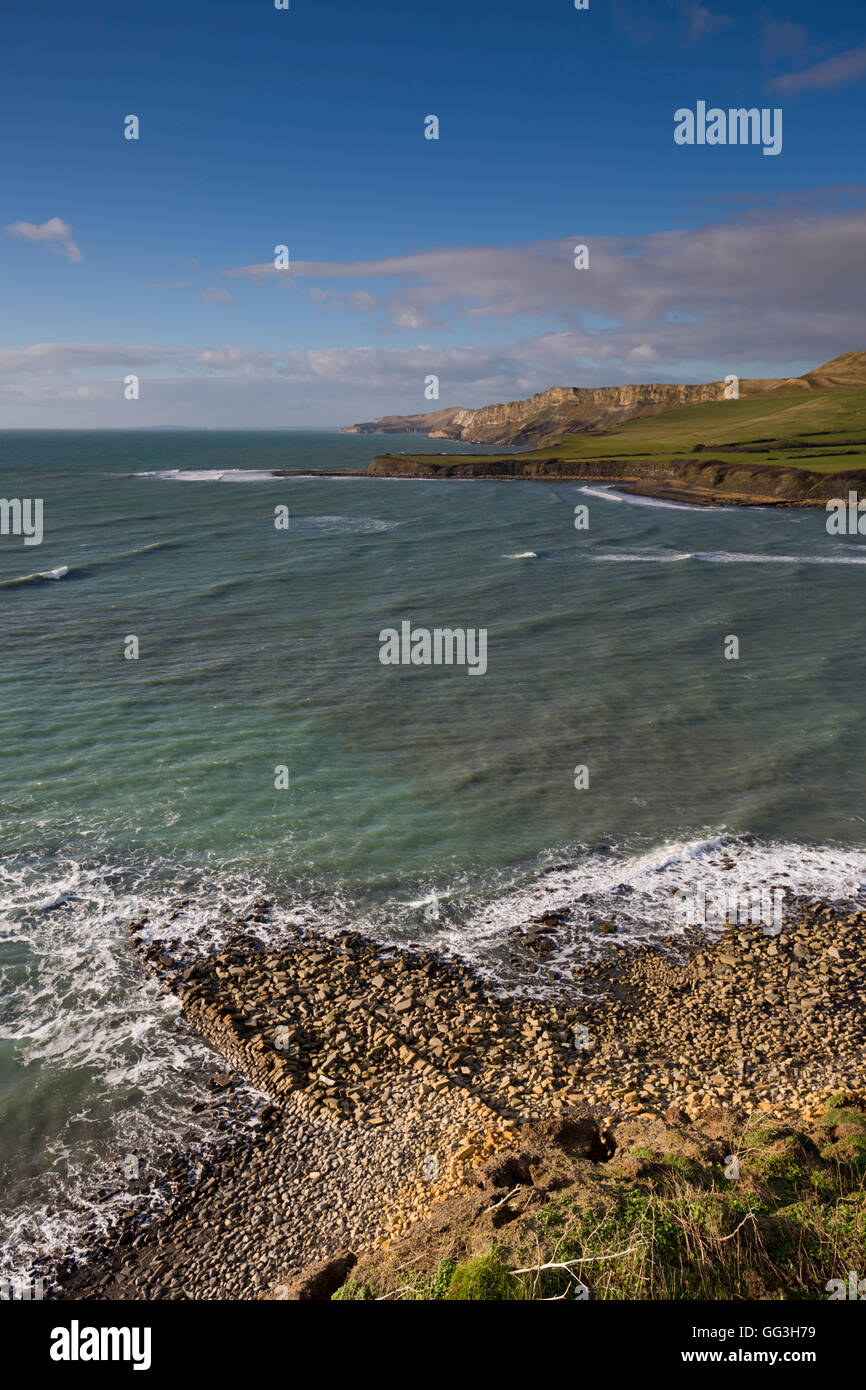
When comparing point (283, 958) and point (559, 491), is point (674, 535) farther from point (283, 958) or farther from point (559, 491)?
point (283, 958)

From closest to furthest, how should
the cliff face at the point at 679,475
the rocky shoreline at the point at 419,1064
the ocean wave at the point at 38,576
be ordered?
→ 1. the rocky shoreline at the point at 419,1064
2. the ocean wave at the point at 38,576
3. the cliff face at the point at 679,475

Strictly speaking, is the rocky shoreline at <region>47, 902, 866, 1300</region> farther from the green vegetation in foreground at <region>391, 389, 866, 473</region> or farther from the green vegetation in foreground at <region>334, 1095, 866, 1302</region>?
the green vegetation in foreground at <region>391, 389, 866, 473</region>

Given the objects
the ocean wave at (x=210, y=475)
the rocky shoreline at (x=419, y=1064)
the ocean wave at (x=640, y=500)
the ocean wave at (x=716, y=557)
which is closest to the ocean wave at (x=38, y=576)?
the ocean wave at (x=716, y=557)

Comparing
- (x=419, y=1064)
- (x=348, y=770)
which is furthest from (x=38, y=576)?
(x=419, y=1064)

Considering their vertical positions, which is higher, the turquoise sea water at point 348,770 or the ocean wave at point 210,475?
the ocean wave at point 210,475

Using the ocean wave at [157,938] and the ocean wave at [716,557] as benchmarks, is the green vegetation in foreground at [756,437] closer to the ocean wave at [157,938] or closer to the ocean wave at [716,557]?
the ocean wave at [716,557]

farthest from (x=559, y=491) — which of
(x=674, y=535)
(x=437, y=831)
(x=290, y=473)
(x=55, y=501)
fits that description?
(x=437, y=831)

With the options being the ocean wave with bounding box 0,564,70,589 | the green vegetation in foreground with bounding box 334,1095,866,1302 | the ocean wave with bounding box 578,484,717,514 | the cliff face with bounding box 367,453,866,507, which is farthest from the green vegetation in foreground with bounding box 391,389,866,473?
the green vegetation in foreground with bounding box 334,1095,866,1302
